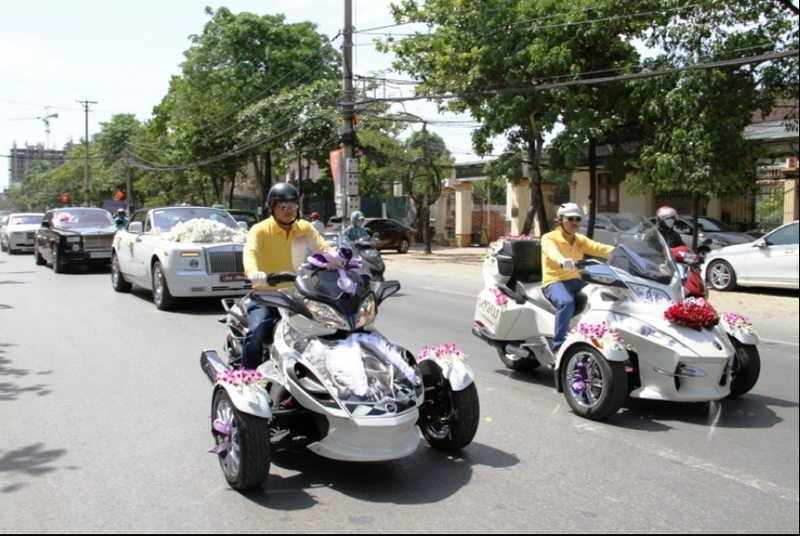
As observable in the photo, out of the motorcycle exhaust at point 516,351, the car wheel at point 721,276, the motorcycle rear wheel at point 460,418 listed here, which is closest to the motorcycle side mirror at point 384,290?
the motorcycle rear wheel at point 460,418

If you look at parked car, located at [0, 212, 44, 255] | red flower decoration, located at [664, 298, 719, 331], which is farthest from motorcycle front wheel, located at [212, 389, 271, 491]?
parked car, located at [0, 212, 44, 255]

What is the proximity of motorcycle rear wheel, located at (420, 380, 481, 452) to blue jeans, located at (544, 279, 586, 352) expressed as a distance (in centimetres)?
187

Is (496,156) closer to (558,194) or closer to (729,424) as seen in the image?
(558,194)

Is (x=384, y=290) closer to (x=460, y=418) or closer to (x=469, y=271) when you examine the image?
(x=460, y=418)

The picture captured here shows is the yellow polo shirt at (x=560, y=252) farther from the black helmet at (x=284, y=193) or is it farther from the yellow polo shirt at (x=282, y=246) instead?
the black helmet at (x=284, y=193)

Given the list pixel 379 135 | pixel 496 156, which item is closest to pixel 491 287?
pixel 496 156

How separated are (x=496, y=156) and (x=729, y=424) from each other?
20233mm

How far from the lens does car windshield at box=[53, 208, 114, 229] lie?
795 inches

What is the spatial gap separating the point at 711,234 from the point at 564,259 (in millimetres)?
16876

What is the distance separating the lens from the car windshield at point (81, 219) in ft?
66.2

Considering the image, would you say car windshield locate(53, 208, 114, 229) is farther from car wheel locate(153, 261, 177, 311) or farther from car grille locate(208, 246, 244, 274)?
car grille locate(208, 246, 244, 274)

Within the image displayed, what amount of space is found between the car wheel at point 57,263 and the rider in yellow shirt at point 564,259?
1549 centimetres

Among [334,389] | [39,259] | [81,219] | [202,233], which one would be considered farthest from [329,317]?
[39,259]

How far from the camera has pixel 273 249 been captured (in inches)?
231
